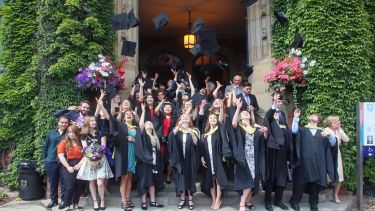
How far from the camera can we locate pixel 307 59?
8.03m

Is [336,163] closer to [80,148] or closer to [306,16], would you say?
[306,16]

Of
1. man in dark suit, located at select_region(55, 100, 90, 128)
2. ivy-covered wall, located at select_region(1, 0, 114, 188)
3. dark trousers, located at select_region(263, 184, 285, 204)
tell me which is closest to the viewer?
dark trousers, located at select_region(263, 184, 285, 204)

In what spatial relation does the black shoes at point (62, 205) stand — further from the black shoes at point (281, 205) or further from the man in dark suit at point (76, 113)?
the black shoes at point (281, 205)

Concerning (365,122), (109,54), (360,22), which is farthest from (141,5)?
(365,122)

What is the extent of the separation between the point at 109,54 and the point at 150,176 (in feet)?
11.1

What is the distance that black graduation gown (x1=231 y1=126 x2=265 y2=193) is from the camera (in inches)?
251

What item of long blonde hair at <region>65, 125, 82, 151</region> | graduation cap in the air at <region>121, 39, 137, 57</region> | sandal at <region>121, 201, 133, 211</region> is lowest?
sandal at <region>121, 201, 133, 211</region>

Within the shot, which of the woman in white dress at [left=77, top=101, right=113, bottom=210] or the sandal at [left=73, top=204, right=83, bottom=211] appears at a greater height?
the woman in white dress at [left=77, top=101, right=113, bottom=210]

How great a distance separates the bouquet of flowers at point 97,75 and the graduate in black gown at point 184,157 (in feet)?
6.56

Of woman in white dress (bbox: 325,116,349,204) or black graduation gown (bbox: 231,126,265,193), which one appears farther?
woman in white dress (bbox: 325,116,349,204)

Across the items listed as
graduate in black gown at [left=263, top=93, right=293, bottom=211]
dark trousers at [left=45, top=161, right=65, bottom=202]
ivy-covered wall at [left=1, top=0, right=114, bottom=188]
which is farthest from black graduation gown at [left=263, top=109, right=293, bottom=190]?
ivy-covered wall at [left=1, top=0, right=114, bottom=188]

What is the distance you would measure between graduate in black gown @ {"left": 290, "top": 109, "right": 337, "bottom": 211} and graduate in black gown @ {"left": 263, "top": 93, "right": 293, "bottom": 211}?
171mm

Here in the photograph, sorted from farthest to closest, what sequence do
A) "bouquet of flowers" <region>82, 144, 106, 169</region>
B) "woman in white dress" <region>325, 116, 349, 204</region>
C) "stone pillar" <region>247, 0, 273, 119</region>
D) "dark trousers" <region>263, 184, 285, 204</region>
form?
"stone pillar" <region>247, 0, 273, 119</region> < "woman in white dress" <region>325, 116, 349, 204</region> < "dark trousers" <region>263, 184, 285, 204</region> < "bouquet of flowers" <region>82, 144, 106, 169</region>

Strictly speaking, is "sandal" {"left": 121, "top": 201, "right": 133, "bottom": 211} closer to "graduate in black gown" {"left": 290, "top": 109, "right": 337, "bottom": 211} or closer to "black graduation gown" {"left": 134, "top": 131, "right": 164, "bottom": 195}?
"black graduation gown" {"left": 134, "top": 131, "right": 164, "bottom": 195}
